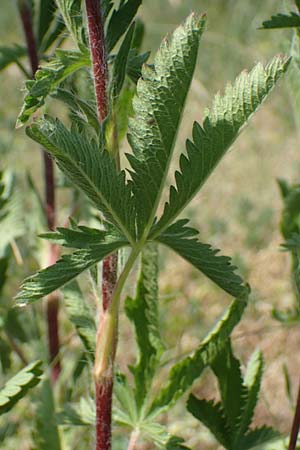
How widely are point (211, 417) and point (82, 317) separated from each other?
0.28 metres

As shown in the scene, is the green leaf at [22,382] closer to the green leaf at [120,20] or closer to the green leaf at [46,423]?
the green leaf at [46,423]

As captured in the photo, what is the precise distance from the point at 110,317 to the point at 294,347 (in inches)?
69.5

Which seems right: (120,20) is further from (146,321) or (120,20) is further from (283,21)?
(146,321)

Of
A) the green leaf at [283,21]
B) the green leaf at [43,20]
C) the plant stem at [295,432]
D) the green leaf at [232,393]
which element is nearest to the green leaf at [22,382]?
the green leaf at [232,393]

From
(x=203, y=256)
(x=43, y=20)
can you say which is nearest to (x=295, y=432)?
(x=203, y=256)

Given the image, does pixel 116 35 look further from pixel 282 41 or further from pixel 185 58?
pixel 282 41

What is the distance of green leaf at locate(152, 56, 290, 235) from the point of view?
954 millimetres

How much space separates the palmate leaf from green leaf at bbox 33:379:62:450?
1.77 feet

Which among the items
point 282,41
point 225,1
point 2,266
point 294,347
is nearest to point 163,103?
point 282,41

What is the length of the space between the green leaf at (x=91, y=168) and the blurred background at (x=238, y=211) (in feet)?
1.79

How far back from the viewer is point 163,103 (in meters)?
0.95

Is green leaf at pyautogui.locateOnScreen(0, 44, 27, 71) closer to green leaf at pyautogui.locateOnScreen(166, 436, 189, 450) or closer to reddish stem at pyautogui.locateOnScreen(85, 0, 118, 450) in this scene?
reddish stem at pyautogui.locateOnScreen(85, 0, 118, 450)

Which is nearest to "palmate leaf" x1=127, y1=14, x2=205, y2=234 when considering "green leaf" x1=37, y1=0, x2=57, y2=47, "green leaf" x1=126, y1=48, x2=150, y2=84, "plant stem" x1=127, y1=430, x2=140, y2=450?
"green leaf" x1=126, y1=48, x2=150, y2=84

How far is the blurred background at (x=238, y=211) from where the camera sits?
8.27 feet
